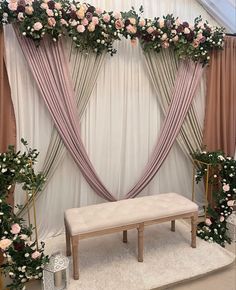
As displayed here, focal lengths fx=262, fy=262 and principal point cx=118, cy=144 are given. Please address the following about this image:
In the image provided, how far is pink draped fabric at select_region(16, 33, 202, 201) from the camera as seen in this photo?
2.37 metres

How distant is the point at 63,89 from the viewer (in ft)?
8.09

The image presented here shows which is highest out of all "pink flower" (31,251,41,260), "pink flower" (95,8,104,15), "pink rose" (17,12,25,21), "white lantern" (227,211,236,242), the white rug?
"pink flower" (95,8,104,15)

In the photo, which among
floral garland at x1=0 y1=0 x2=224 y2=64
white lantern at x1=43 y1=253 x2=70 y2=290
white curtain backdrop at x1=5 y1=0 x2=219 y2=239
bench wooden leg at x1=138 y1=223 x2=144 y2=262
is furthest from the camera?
white curtain backdrop at x1=5 y1=0 x2=219 y2=239

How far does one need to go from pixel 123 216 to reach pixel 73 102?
116 centimetres

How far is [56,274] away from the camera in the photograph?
192cm

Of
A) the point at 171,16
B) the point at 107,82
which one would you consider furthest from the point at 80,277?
the point at 171,16

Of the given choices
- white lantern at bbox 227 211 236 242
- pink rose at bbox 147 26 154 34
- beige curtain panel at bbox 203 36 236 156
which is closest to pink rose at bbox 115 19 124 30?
pink rose at bbox 147 26 154 34

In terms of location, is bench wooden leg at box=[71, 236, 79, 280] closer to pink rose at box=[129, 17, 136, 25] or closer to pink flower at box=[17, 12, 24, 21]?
pink flower at box=[17, 12, 24, 21]

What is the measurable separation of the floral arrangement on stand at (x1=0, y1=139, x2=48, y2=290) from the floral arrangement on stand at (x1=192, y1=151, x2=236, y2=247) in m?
1.68

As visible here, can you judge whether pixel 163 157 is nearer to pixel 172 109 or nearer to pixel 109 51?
pixel 172 109

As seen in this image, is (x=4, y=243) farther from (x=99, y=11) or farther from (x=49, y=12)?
(x=99, y=11)

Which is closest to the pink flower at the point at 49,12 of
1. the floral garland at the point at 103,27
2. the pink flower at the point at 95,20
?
the floral garland at the point at 103,27

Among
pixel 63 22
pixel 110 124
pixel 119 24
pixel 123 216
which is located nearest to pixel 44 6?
pixel 63 22

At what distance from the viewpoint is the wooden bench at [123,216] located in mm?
2076
